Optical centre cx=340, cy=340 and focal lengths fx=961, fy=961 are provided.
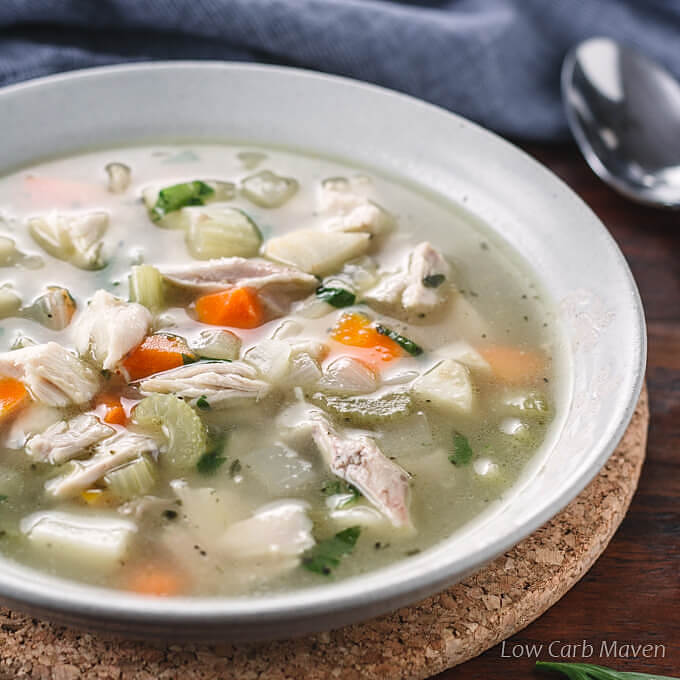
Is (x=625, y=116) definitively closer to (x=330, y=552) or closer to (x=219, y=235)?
(x=219, y=235)

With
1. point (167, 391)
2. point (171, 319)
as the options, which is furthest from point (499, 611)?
point (171, 319)

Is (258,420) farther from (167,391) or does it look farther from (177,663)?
(177,663)

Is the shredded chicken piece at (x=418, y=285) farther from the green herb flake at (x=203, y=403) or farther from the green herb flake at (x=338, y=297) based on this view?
the green herb flake at (x=203, y=403)

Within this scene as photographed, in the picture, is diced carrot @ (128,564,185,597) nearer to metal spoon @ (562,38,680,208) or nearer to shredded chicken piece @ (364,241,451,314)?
shredded chicken piece @ (364,241,451,314)

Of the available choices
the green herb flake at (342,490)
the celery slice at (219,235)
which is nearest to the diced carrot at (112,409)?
the green herb flake at (342,490)

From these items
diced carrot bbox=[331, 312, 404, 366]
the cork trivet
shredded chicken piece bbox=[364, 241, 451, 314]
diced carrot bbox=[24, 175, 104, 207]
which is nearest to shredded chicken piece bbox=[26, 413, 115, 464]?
the cork trivet

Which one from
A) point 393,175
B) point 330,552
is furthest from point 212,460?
point 393,175
